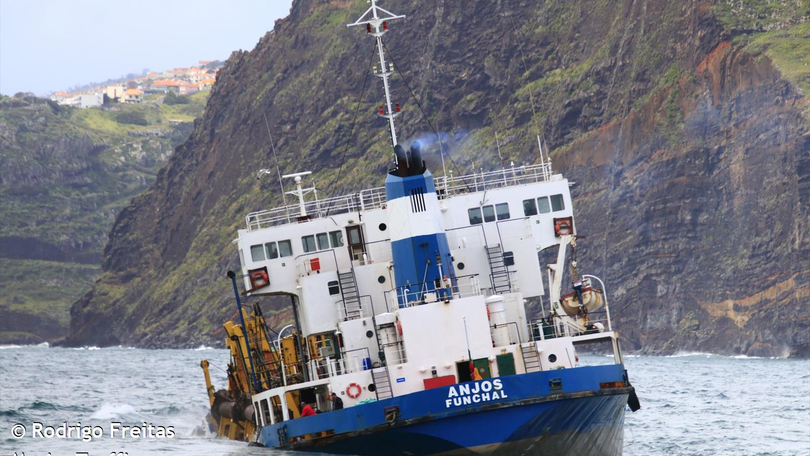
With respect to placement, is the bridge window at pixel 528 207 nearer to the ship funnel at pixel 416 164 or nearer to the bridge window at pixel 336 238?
the ship funnel at pixel 416 164

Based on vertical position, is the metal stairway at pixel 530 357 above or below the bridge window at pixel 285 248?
below

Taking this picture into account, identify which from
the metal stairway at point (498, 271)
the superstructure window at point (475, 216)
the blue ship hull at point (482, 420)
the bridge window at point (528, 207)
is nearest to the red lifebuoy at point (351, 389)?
the blue ship hull at point (482, 420)

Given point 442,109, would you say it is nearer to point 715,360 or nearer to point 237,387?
point 715,360

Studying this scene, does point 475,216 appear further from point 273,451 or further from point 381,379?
point 273,451

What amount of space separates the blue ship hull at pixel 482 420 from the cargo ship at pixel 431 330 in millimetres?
33

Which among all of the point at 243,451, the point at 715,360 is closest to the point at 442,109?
the point at 715,360

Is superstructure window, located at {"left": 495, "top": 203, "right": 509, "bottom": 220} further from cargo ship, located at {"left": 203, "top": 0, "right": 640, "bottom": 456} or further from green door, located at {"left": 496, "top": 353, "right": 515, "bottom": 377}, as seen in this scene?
green door, located at {"left": 496, "top": 353, "right": 515, "bottom": 377}

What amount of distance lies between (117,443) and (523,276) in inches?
566

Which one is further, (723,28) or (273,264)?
(723,28)

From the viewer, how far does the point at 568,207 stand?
38.5 meters

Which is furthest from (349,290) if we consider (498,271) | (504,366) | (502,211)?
(502,211)

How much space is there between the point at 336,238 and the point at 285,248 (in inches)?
60.1

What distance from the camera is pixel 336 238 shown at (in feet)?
124

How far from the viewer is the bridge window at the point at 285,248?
1481 inches
